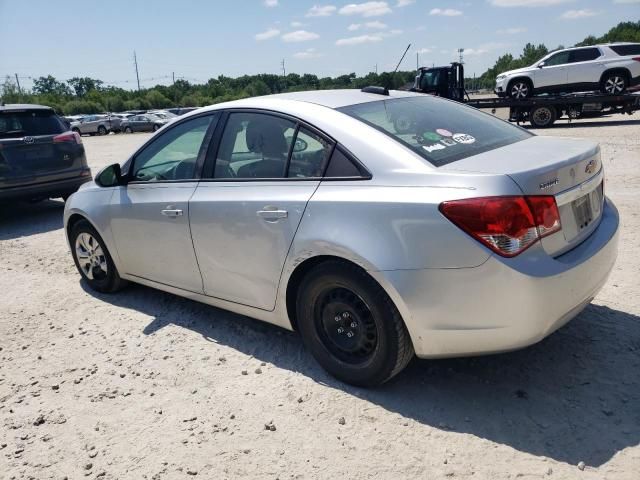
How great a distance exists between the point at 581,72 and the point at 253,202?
737 inches

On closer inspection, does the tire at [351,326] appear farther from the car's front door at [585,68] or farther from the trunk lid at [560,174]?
the car's front door at [585,68]

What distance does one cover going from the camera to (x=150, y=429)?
2910 mm

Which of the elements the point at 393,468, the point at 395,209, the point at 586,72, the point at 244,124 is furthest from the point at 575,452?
the point at 586,72

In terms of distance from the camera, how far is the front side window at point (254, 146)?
334 centimetres

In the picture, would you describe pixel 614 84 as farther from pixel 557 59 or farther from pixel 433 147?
pixel 433 147

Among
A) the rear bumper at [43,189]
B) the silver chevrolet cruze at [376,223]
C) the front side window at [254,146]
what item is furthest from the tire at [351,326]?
the rear bumper at [43,189]

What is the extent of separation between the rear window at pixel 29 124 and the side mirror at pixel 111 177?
169 inches

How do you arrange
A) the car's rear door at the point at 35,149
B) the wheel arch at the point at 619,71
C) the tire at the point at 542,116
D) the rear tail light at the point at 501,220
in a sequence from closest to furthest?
the rear tail light at the point at 501,220 < the car's rear door at the point at 35,149 < the wheel arch at the point at 619,71 < the tire at the point at 542,116

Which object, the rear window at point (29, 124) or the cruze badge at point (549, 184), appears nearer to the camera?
the cruze badge at point (549, 184)

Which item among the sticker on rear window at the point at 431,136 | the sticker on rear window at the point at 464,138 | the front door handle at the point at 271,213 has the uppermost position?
the sticker on rear window at the point at 431,136

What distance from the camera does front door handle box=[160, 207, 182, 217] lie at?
12.4 feet

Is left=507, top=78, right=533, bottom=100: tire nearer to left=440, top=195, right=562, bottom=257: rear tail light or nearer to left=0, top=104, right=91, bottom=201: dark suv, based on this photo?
left=0, top=104, right=91, bottom=201: dark suv

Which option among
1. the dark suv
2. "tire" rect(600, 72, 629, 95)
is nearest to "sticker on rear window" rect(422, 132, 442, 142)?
the dark suv

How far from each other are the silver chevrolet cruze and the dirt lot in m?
0.25
